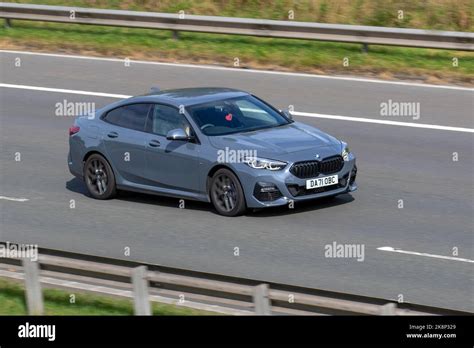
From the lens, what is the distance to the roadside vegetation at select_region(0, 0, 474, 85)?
921 inches

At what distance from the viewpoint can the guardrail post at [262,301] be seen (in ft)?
32.3

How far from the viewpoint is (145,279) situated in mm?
10695

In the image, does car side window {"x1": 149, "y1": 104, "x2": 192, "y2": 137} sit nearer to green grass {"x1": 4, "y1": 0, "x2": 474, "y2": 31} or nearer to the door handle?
the door handle

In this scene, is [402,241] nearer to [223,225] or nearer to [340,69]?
[223,225]

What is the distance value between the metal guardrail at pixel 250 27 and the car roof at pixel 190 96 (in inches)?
292

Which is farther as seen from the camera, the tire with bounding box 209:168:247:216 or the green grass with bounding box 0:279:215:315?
the tire with bounding box 209:168:247:216

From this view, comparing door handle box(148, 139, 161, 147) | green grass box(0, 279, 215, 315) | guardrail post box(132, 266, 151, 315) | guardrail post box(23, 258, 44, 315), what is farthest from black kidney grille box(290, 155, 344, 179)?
guardrail post box(132, 266, 151, 315)

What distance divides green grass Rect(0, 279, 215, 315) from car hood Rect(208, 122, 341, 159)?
417 cm

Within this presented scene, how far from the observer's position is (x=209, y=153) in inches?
614

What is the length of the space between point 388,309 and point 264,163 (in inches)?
242

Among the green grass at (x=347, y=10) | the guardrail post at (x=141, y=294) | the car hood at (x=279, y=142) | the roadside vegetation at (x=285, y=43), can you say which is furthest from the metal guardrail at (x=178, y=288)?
the green grass at (x=347, y=10)

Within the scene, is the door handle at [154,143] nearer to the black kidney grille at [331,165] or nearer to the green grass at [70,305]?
the black kidney grille at [331,165]
